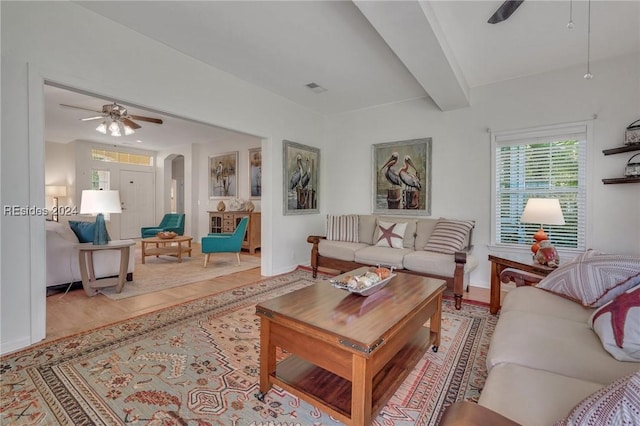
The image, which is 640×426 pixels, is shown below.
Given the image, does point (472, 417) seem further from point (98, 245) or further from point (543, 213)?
point (98, 245)

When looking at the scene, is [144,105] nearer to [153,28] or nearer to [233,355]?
[153,28]

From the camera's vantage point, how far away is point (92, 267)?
3477 millimetres

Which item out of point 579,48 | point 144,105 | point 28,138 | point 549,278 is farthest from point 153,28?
point 579,48

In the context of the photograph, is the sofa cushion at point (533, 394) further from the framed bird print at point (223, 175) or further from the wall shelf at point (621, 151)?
the framed bird print at point (223, 175)

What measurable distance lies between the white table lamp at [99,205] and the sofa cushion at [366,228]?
326 cm

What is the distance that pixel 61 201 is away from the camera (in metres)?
7.45

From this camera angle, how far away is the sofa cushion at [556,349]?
3.94 ft

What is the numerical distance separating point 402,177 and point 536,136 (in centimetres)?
178

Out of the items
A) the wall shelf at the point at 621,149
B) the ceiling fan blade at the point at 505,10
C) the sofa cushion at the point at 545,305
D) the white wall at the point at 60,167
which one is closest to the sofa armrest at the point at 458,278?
the sofa cushion at the point at 545,305

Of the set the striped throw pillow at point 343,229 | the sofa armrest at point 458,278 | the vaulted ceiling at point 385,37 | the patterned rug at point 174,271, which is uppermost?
the vaulted ceiling at point 385,37

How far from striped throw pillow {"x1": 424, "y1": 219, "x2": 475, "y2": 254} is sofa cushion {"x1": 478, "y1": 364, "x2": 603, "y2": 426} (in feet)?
8.16

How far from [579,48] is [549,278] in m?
2.57

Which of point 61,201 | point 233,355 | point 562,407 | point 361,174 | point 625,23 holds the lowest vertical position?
point 233,355

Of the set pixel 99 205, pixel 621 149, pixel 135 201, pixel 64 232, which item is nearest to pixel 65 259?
pixel 64 232
